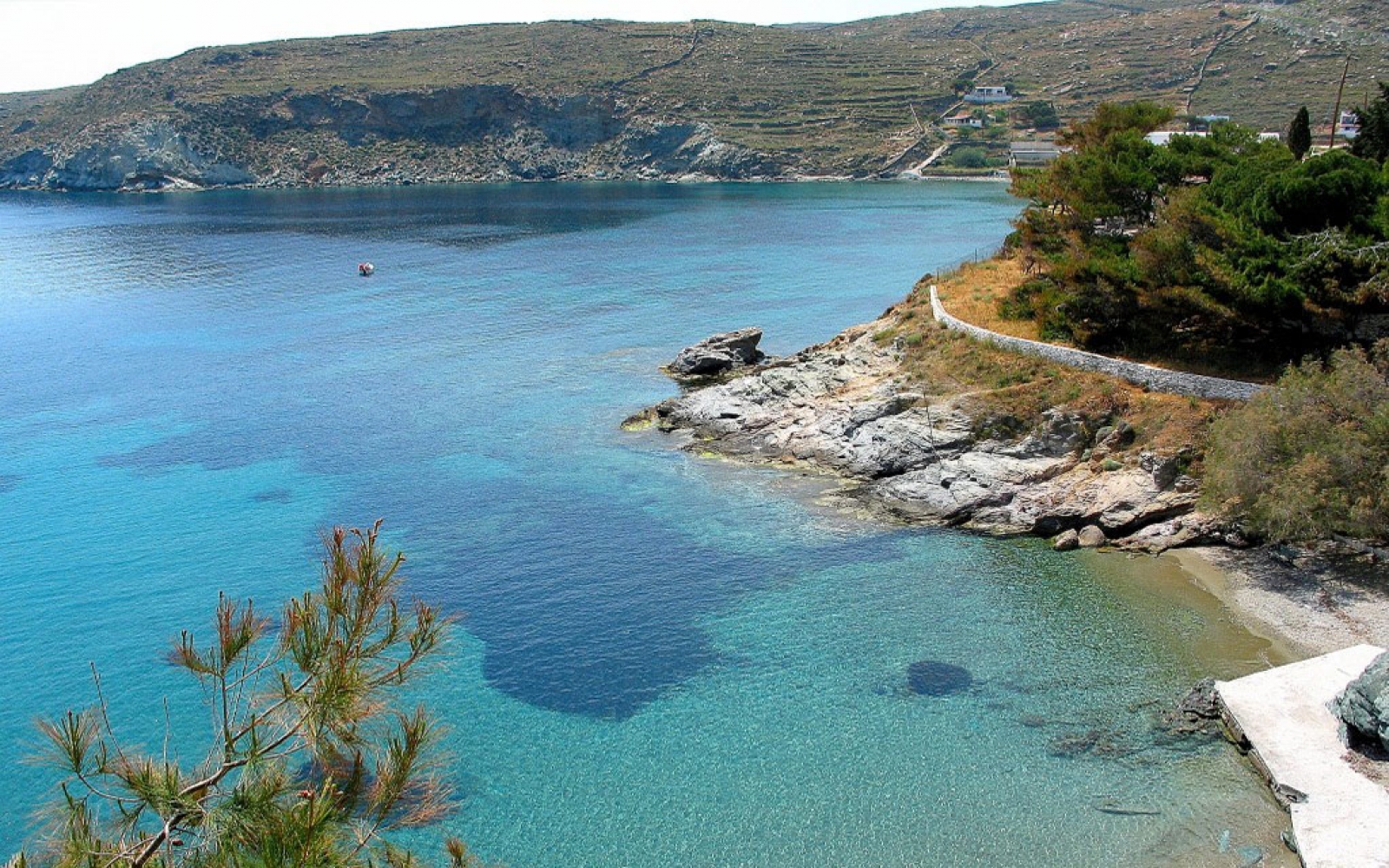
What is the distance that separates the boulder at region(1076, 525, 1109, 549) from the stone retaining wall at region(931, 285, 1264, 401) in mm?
6901

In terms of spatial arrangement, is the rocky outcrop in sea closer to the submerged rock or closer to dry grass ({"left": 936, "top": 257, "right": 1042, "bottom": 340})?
the submerged rock

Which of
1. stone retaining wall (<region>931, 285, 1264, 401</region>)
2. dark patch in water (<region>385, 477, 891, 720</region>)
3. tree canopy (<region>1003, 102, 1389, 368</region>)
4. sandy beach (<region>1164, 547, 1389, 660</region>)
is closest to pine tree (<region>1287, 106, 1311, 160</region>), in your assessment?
tree canopy (<region>1003, 102, 1389, 368</region>)

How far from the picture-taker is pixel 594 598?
32.0m

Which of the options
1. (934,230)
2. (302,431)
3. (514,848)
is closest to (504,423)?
(302,431)

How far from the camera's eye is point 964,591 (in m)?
31.7

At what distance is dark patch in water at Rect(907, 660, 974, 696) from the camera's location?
26.6 metres

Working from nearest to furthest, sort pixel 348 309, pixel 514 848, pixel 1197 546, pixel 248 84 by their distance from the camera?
pixel 514 848, pixel 1197 546, pixel 348 309, pixel 248 84

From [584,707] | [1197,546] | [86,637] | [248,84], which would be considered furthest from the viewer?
[248,84]

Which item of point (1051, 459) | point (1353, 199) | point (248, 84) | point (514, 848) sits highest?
point (248, 84)

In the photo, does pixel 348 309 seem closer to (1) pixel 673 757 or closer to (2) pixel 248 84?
(1) pixel 673 757

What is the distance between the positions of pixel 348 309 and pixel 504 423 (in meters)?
31.6

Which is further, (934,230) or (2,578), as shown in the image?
(934,230)

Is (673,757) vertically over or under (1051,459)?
under

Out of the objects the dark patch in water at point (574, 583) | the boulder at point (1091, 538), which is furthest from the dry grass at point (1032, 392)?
the dark patch in water at point (574, 583)
